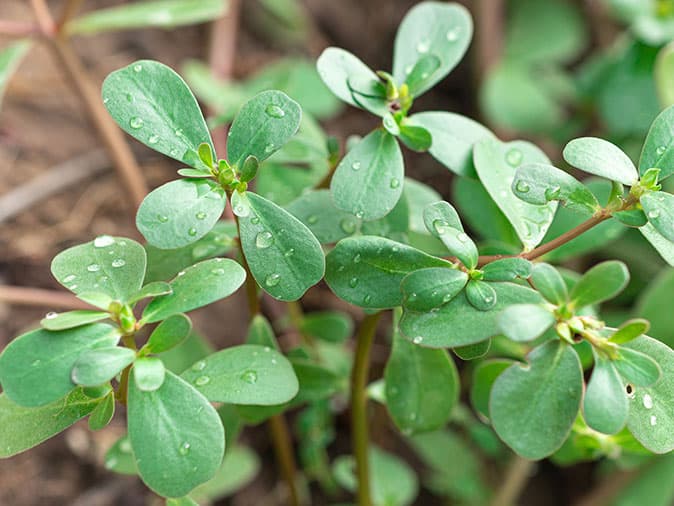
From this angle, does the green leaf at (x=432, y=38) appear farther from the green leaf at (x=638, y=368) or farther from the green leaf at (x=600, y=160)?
the green leaf at (x=638, y=368)

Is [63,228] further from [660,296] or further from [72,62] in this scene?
[660,296]

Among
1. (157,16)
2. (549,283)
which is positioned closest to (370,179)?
(549,283)

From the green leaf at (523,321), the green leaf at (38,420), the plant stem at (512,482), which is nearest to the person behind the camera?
the green leaf at (523,321)

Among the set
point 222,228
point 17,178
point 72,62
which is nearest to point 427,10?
point 222,228

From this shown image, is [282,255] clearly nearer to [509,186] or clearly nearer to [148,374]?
[148,374]

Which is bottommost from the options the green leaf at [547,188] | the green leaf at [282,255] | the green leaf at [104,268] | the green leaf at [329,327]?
the green leaf at [329,327]

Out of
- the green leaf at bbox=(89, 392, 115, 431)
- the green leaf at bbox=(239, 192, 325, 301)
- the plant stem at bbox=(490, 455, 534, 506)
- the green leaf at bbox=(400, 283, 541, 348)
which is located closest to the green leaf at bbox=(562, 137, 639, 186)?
the green leaf at bbox=(400, 283, 541, 348)

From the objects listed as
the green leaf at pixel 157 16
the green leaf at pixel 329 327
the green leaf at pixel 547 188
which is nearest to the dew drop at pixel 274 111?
the green leaf at pixel 547 188
